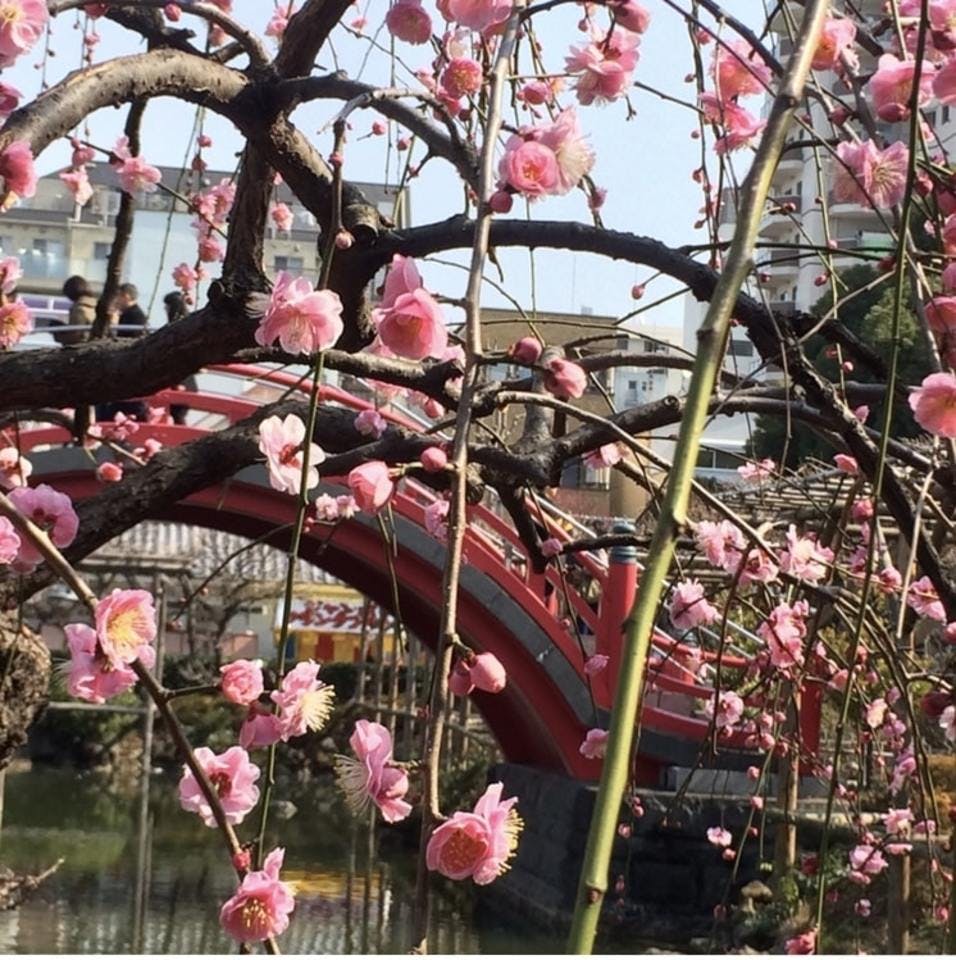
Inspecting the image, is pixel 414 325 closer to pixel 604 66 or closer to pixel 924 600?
pixel 604 66

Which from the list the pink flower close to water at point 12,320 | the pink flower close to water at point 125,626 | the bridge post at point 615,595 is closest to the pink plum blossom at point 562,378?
the pink flower close to water at point 125,626

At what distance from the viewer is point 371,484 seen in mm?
1579

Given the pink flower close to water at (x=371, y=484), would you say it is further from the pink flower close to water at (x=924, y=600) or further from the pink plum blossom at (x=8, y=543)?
the pink flower close to water at (x=924, y=600)

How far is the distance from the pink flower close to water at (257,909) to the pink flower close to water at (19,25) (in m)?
1.19

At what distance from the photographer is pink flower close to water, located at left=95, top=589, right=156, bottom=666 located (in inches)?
59.1

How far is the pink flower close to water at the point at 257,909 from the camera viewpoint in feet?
4.32

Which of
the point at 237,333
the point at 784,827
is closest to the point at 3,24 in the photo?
the point at 237,333

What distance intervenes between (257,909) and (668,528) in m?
0.75

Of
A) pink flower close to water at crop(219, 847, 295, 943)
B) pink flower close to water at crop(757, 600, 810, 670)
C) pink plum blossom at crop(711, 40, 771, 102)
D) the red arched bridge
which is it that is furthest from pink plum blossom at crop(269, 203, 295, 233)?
pink flower close to water at crop(219, 847, 295, 943)

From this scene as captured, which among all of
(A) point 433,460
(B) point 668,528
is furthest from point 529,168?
(B) point 668,528

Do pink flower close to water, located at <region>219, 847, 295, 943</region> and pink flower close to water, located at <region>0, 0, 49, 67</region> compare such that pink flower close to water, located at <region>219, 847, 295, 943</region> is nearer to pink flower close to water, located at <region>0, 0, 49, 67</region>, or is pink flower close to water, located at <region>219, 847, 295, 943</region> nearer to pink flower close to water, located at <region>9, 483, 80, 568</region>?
pink flower close to water, located at <region>9, 483, 80, 568</region>

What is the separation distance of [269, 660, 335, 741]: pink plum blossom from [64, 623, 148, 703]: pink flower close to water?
16cm

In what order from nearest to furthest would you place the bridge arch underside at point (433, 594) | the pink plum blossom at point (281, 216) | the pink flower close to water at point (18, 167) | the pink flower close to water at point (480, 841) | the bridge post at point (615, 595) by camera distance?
the pink flower close to water at point (480, 841) < the pink flower close to water at point (18, 167) < the pink plum blossom at point (281, 216) < the bridge post at point (615, 595) < the bridge arch underside at point (433, 594)

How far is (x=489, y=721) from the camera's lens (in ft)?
32.9
